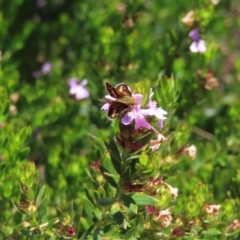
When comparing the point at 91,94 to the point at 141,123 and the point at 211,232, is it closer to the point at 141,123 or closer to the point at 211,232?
the point at 211,232

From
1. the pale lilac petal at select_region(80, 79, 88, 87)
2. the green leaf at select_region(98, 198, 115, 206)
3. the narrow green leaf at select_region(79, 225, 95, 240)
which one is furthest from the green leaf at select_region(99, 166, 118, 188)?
the pale lilac petal at select_region(80, 79, 88, 87)

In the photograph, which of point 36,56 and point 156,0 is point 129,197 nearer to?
point 36,56

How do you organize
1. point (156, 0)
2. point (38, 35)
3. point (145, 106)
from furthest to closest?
1. point (156, 0)
2. point (38, 35)
3. point (145, 106)

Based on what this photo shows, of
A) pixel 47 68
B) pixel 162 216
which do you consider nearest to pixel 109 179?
pixel 162 216

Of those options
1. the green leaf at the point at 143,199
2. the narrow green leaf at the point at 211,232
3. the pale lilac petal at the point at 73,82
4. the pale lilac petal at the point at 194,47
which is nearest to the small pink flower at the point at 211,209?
the narrow green leaf at the point at 211,232

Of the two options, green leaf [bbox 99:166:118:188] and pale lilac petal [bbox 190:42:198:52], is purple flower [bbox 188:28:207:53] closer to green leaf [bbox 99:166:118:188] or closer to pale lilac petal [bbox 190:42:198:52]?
pale lilac petal [bbox 190:42:198:52]

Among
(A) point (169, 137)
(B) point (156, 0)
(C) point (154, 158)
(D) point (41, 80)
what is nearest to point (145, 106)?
(C) point (154, 158)
